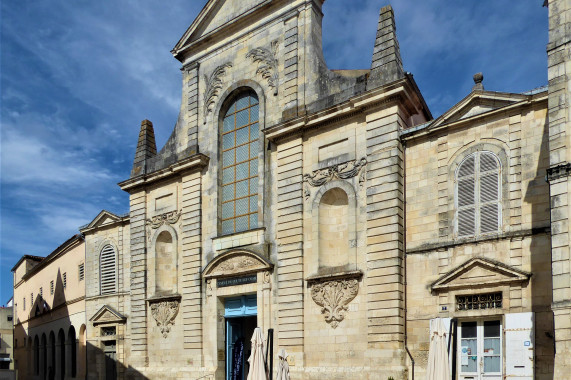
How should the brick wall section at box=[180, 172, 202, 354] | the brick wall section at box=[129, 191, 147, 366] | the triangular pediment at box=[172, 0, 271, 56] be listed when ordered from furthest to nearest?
the brick wall section at box=[129, 191, 147, 366]
the triangular pediment at box=[172, 0, 271, 56]
the brick wall section at box=[180, 172, 202, 354]

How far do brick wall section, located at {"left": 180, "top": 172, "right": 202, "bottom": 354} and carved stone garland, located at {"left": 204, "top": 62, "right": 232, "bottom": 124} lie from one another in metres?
2.59

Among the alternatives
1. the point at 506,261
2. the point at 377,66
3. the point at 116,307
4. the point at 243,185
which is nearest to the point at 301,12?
the point at 377,66

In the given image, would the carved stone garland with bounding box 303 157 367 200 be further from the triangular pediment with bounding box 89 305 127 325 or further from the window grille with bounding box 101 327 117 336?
the window grille with bounding box 101 327 117 336

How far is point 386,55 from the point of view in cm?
1853

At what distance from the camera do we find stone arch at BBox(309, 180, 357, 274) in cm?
1845

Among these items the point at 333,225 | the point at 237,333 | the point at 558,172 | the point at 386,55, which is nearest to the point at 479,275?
the point at 558,172

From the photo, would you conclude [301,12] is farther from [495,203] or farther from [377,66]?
[495,203]

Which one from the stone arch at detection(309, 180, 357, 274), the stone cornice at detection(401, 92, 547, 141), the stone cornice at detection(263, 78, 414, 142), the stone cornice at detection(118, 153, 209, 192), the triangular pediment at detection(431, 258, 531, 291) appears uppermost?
the stone cornice at detection(263, 78, 414, 142)

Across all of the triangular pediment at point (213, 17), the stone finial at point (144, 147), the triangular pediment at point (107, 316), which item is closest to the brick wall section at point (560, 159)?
the triangular pediment at point (213, 17)

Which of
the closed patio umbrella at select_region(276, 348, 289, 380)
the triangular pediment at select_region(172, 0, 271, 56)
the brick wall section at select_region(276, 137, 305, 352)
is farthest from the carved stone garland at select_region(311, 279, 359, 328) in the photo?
the triangular pediment at select_region(172, 0, 271, 56)

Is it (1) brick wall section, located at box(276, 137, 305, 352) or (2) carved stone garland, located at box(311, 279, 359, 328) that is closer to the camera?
(2) carved stone garland, located at box(311, 279, 359, 328)

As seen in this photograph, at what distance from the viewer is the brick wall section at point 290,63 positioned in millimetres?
20641

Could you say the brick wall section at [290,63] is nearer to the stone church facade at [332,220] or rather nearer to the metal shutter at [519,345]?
the stone church facade at [332,220]

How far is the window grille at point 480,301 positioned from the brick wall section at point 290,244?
4.90 meters
